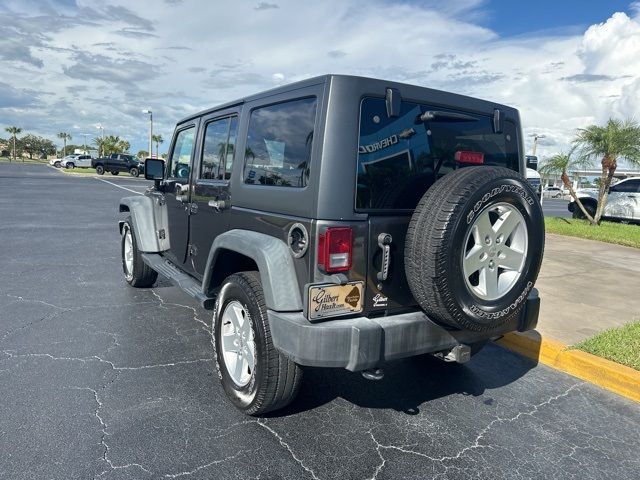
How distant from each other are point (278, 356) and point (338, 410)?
0.69 meters

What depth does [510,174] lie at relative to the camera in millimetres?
2777

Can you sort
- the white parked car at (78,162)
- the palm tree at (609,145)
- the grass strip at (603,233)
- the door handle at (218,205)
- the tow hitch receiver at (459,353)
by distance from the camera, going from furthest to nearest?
the white parked car at (78,162), the palm tree at (609,145), the grass strip at (603,233), the door handle at (218,205), the tow hitch receiver at (459,353)

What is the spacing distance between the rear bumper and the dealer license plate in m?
0.05

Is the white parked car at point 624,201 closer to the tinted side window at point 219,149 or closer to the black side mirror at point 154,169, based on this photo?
the black side mirror at point 154,169

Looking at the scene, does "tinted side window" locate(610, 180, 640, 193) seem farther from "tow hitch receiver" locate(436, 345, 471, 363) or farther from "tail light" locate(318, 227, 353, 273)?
"tail light" locate(318, 227, 353, 273)

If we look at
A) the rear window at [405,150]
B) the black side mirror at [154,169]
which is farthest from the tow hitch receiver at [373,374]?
the black side mirror at [154,169]

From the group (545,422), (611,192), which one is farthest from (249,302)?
(611,192)

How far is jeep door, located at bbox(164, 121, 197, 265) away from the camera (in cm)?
441

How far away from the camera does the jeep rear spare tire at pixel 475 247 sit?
255 cm

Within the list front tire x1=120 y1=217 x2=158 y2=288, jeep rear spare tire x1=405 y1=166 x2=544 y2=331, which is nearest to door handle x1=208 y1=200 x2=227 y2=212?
jeep rear spare tire x1=405 y1=166 x2=544 y2=331

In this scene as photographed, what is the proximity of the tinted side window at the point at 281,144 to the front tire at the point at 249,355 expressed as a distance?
0.69 meters

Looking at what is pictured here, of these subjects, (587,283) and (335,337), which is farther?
(587,283)

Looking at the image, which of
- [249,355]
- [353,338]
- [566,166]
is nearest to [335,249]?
[353,338]

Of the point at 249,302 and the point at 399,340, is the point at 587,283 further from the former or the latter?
the point at 249,302
